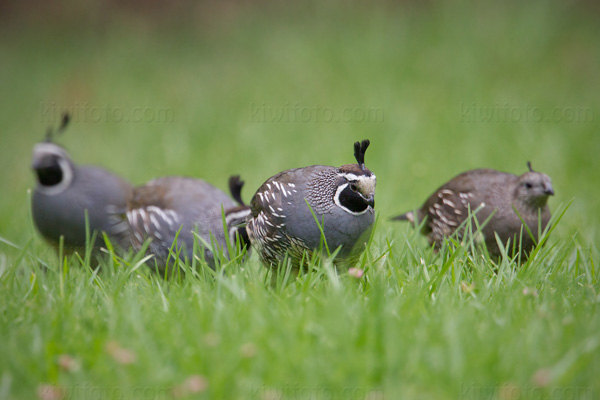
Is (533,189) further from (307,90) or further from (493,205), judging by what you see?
(307,90)

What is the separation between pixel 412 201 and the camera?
19.8 ft

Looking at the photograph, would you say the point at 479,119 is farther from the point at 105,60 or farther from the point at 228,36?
the point at 105,60

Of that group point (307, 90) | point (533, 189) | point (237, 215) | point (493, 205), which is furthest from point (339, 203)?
point (307, 90)

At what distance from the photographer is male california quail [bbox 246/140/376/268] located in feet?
10.8

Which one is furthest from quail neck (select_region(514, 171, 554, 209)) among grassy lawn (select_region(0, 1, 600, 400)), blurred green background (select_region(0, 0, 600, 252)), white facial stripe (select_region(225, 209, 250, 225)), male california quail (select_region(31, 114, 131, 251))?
male california quail (select_region(31, 114, 131, 251))

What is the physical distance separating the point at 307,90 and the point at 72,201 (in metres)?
5.27

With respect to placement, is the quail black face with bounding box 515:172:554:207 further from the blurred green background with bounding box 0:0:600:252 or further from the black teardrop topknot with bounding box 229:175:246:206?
the black teardrop topknot with bounding box 229:175:246:206

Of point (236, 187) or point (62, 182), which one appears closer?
point (236, 187)

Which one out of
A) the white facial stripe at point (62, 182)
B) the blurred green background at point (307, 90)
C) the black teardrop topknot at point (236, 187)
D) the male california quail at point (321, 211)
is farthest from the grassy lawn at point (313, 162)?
the black teardrop topknot at point (236, 187)

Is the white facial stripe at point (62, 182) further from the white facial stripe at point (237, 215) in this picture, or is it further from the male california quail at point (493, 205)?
the male california quail at point (493, 205)

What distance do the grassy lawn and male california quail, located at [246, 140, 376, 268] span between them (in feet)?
0.66

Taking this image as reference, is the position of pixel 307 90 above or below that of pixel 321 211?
above

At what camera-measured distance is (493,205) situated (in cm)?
416

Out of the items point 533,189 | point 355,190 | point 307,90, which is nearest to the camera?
point 355,190
